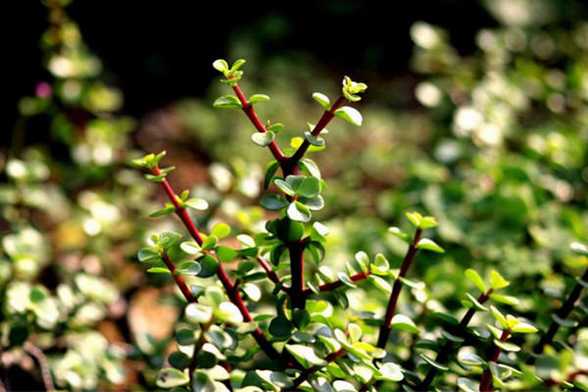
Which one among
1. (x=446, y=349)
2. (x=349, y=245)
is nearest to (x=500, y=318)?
(x=446, y=349)

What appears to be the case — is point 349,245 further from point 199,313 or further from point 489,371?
point 199,313

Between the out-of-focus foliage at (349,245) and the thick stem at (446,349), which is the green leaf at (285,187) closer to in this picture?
the out-of-focus foliage at (349,245)

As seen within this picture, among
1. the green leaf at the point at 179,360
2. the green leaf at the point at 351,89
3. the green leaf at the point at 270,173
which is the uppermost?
the green leaf at the point at 351,89

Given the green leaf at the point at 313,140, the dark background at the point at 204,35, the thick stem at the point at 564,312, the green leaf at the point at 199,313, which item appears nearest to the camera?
the green leaf at the point at 199,313

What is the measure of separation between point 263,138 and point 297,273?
9.0 inches

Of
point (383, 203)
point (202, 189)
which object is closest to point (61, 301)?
point (202, 189)

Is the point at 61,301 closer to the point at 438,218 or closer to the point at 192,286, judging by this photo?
the point at 192,286

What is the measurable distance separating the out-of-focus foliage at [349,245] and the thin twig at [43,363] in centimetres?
2

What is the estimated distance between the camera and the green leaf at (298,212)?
0.95 m

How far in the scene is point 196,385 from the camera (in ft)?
3.06

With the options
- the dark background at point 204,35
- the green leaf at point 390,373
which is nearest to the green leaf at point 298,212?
the green leaf at point 390,373

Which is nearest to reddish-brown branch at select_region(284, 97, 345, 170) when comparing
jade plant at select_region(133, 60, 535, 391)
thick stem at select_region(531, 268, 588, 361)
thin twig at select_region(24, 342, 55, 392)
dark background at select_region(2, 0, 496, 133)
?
jade plant at select_region(133, 60, 535, 391)

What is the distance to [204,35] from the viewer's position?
362cm

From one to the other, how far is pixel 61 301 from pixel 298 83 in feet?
7.74
